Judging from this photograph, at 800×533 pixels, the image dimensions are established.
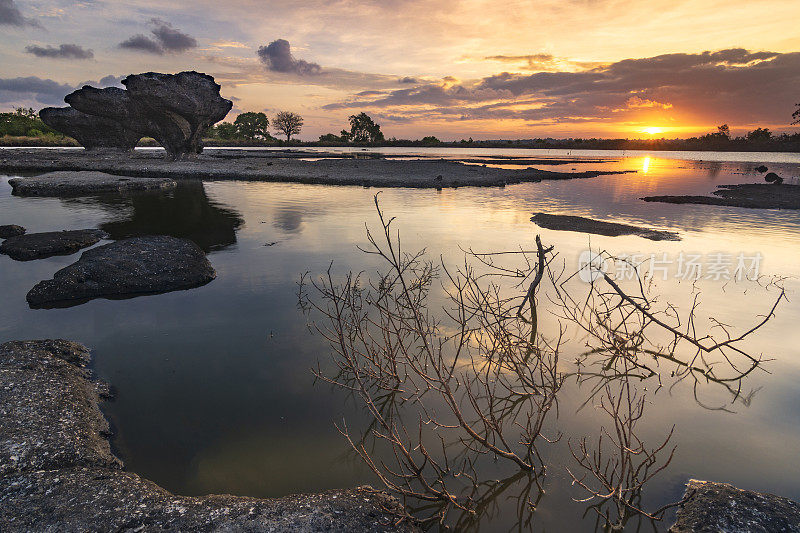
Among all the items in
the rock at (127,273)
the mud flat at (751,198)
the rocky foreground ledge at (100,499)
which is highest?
the mud flat at (751,198)

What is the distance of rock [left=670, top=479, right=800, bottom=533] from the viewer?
412cm

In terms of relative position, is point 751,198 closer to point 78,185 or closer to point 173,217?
point 173,217

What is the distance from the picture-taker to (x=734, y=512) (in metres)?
4.33

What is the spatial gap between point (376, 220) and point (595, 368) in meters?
15.2

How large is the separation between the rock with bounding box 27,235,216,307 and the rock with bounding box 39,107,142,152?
61936mm

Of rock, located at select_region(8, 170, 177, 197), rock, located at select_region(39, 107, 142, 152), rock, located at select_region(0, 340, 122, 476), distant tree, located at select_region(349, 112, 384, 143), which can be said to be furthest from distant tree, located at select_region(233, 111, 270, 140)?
rock, located at select_region(0, 340, 122, 476)

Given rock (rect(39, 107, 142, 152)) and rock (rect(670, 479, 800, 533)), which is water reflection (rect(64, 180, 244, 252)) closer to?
rock (rect(670, 479, 800, 533))

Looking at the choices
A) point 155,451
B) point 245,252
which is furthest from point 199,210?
point 155,451

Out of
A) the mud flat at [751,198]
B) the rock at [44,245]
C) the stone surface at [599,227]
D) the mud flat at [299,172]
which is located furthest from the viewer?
the mud flat at [299,172]

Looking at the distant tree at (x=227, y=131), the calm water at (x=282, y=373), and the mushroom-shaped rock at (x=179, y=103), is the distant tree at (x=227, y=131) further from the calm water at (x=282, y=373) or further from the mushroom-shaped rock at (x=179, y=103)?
the calm water at (x=282, y=373)

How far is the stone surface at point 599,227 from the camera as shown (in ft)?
61.2

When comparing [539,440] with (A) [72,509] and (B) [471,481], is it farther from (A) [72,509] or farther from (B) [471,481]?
(A) [72,509]

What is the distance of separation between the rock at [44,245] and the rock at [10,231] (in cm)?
206

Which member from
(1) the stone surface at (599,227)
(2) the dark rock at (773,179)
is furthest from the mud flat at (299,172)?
(2) the dark rock at (773,179)
